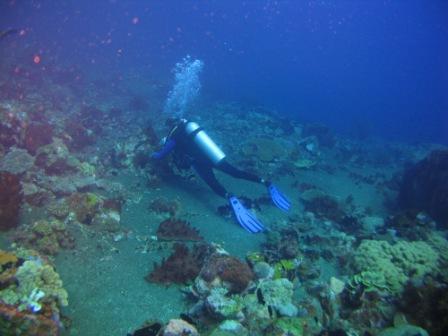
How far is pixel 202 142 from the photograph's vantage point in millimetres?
10930

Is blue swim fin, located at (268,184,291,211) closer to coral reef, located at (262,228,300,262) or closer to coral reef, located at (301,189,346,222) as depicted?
coral reef, located at (262,228,300,262)

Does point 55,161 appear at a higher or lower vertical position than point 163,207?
higher

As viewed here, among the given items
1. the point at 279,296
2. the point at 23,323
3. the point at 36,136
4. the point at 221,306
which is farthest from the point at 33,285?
the point at 36,136

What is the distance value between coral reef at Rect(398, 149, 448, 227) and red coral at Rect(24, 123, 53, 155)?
51.9 ft

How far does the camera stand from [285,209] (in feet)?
38.9

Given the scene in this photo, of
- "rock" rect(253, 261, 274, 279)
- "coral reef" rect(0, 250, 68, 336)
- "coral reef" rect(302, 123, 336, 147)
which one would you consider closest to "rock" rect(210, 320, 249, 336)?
"rock" rect(253, 261, 274, 279)

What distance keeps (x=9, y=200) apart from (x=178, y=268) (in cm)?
468

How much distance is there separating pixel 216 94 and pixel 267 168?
24.5m

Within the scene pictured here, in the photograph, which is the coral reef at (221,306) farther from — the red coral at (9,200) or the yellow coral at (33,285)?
the red coral at (9,200)


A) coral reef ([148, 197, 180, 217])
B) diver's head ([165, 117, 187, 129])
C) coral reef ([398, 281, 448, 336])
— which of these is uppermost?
diver's head ([165, 117, 187, 129])

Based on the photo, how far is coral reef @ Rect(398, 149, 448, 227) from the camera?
44.0ft

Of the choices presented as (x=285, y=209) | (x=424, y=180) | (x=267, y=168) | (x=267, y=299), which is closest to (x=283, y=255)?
(x=267, y=299)

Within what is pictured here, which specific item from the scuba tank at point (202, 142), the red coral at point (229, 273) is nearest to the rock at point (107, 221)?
the red coral at point (229, 273)

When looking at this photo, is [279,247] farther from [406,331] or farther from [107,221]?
[107,221]
